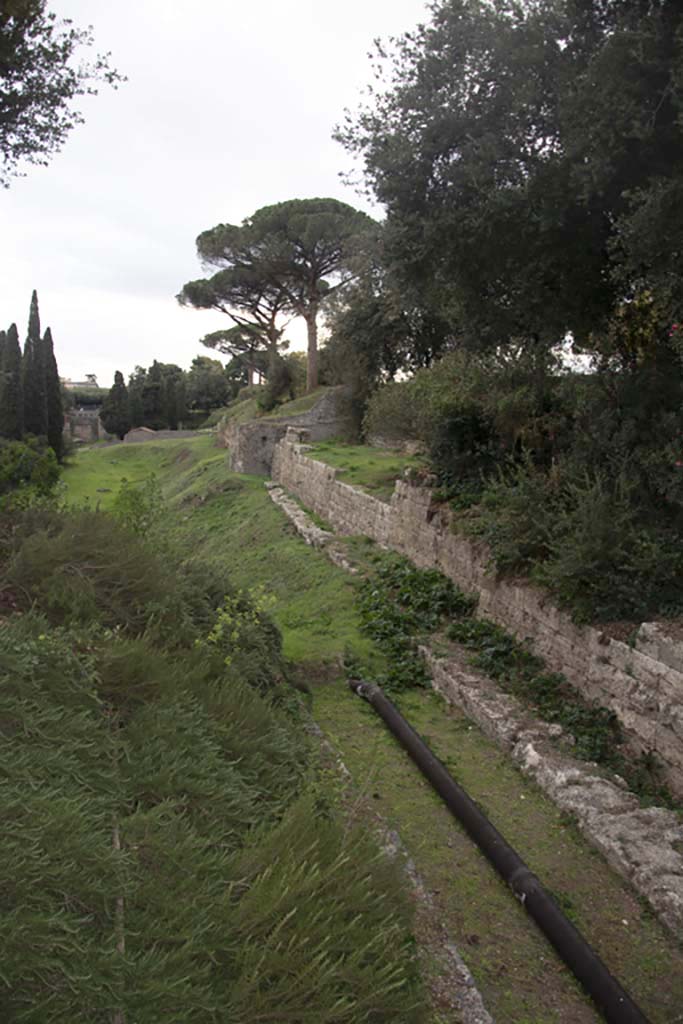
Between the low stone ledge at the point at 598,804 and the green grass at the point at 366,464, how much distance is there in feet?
23.8

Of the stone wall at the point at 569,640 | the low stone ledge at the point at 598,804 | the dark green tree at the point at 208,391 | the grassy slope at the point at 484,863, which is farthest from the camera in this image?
the dark green tree at the point at 208,391

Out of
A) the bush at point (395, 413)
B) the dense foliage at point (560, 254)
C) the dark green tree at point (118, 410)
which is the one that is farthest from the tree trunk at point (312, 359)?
the dark green tree at point (118, 410)

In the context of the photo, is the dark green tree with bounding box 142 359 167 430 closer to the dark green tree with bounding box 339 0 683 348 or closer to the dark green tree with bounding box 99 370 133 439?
the dark green tree with bounding box 99 370 133 439

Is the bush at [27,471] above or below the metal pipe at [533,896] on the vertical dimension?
above

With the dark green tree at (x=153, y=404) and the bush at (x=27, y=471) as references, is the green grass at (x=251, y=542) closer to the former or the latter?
the bush at (x=27, y=471)

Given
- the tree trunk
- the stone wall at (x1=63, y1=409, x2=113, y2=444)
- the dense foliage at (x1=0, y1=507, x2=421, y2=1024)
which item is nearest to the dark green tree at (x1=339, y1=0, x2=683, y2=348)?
the dense foliage at (x1=0, y1=507, x2=421, y2=1024)

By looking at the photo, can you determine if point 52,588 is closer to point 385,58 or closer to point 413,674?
point 413,674

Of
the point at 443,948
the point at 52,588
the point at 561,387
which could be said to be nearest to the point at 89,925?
the point at 443,948

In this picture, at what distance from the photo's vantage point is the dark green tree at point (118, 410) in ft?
160

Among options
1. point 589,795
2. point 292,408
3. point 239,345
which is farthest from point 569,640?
point 239,345

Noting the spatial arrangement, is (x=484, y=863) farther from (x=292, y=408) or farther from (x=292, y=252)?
(x=292, y=252)

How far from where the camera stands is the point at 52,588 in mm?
4652

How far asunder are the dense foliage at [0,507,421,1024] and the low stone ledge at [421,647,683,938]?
195 cm

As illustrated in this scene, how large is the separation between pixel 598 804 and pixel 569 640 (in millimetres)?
1993
